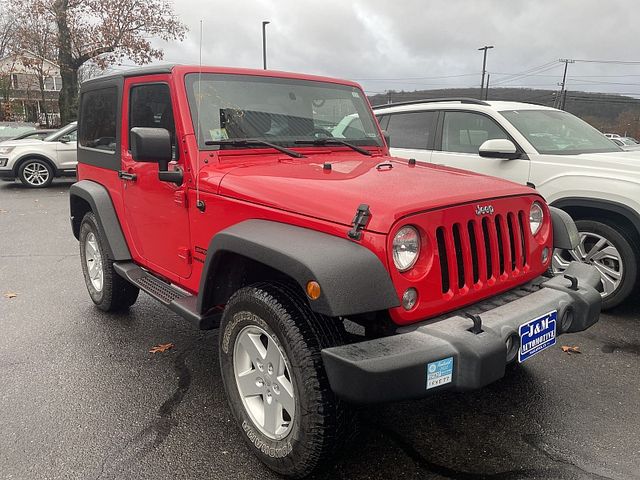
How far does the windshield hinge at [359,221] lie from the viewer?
82.2 inches

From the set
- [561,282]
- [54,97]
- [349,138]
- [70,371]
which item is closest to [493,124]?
[349,138]

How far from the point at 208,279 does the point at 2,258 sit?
16.5 ft

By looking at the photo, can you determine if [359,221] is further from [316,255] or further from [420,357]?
[420,357]

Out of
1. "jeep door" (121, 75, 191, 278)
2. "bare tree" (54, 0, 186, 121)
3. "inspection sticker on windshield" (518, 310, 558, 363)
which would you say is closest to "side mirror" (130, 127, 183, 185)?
"jeep door" (121, 75, 191, 278)

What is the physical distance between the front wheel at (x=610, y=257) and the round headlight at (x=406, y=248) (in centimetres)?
269

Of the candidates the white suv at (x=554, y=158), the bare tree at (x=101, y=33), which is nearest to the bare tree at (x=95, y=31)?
the bare tree at (x=101, y=33)

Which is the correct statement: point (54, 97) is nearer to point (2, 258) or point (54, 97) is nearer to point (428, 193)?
point (2, 258)

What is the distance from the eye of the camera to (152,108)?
11.3 feet

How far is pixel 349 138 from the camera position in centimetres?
370

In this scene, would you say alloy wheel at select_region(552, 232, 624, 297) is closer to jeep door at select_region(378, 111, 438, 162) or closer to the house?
jeep door at select_region(378, 111, 438, 162)

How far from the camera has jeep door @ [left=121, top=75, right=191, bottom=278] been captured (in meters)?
3.16

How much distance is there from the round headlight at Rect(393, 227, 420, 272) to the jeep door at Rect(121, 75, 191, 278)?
147cm

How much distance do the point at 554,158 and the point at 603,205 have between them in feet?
2.39

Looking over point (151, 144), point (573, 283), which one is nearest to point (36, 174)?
point (151, 144)
